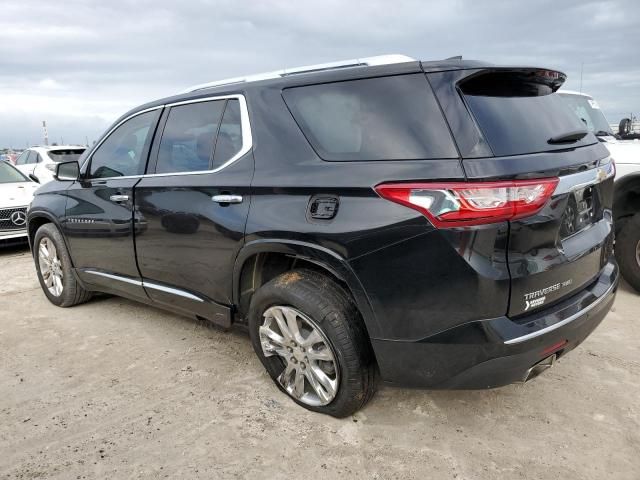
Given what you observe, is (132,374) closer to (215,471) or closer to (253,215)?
(215,471)

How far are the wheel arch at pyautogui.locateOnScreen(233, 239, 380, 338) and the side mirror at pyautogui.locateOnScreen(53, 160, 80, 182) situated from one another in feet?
6.79

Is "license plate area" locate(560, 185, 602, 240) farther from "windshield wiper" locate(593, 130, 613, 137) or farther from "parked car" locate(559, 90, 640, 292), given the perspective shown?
"windshield wiper" locate(593, 130, 613, 137)

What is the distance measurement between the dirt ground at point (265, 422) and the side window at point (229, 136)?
4.52ft

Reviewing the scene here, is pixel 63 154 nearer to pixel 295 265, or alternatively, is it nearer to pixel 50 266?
pixel 50 266

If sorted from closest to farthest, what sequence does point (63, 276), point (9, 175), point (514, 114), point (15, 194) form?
point (514, 114)
point (63, 276)
point (15, 194)
point (9, 175)

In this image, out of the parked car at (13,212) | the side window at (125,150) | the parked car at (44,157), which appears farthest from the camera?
the parked car at (44,157)

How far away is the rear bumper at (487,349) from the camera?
209cm

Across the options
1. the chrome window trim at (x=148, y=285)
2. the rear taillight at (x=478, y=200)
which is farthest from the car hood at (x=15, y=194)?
the rear taillight at (x=478, y=200)

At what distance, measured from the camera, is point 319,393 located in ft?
8.71

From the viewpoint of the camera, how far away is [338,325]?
7.96 ft

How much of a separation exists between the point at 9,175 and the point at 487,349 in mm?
8576

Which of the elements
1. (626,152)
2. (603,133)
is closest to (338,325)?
(626,152)

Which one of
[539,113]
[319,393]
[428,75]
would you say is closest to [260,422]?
[319,393]

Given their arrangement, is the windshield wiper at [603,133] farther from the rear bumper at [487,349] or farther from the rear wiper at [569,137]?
the rear bumper at [487,349]
